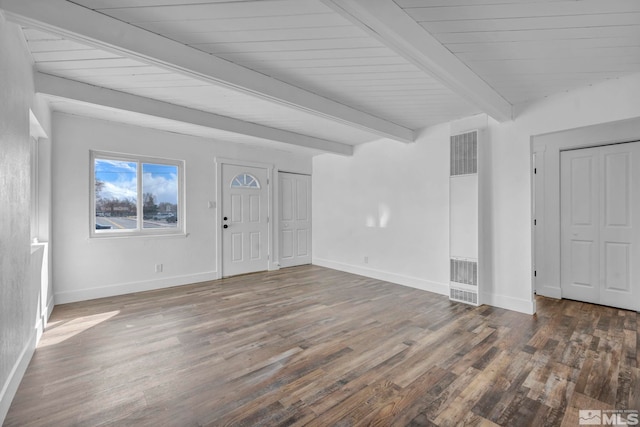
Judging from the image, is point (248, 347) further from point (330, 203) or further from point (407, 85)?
point (330, 203)

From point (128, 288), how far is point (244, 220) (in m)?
2.17

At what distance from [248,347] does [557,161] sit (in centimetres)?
468

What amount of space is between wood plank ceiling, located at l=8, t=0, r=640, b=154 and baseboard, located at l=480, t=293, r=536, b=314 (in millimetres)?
2457

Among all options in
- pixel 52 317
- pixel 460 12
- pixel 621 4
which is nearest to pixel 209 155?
pixel 52 317

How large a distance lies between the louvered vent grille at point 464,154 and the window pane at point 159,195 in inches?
172

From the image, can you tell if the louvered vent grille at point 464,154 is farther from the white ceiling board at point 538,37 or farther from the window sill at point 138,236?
the window sill at point 138,236

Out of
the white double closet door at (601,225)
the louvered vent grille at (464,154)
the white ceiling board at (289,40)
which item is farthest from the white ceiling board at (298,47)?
the white double closet door at (601,225)

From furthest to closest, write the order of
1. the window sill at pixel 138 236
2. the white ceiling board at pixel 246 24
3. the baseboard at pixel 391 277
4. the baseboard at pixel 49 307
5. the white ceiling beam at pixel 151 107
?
the baseboard at pixel 391 277 → the window sill at pixel 138 236 → the baseboard at pixel 49 307 → the white ceiling beam at pixel 151 107 → the white ceiling board at pixel 246 24

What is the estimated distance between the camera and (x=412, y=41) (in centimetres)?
203

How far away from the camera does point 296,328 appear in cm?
310

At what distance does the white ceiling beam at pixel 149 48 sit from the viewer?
179cm

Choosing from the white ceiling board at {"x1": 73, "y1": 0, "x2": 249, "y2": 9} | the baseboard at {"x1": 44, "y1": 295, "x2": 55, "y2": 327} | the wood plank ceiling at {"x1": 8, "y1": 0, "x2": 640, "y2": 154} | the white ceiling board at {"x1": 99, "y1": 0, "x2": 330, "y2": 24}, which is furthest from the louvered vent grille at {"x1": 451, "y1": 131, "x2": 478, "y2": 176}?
the baseboard at {"x1": 44, "y1": 295, "x2": 55, "y2": 327}

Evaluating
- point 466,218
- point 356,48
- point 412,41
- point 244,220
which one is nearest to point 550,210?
point 466,218

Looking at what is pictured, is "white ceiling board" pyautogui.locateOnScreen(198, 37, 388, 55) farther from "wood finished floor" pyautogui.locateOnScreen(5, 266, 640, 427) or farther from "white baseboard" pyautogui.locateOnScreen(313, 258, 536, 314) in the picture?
"white baseboard" pyautogui.locateOnScreen(313, 258, 536, 314)
